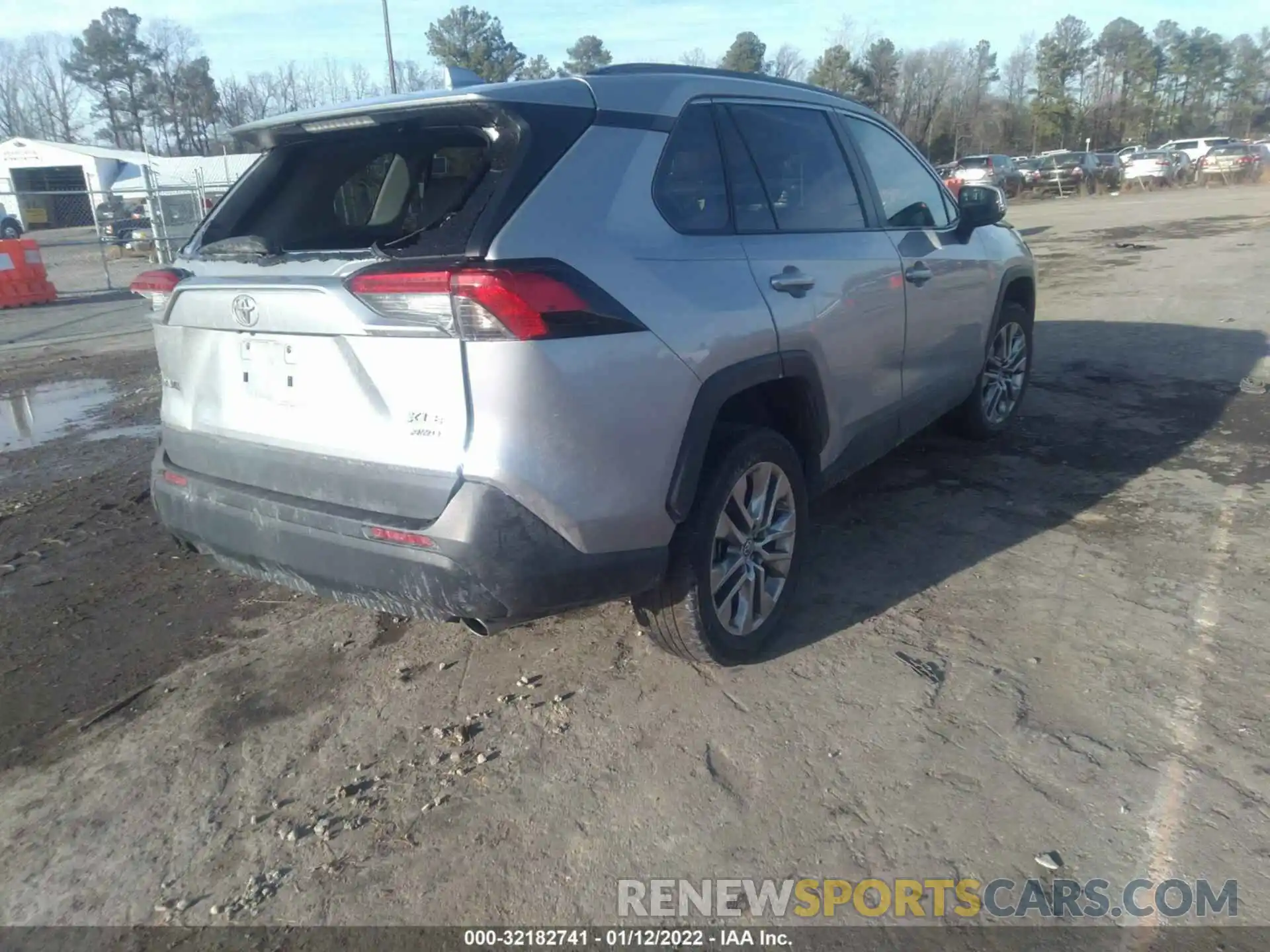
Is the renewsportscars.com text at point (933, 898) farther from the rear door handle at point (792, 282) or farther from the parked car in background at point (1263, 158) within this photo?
the parked car in background at point (1263, 158)

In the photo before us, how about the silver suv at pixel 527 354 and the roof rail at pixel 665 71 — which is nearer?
the silver suv at pixel 527 354

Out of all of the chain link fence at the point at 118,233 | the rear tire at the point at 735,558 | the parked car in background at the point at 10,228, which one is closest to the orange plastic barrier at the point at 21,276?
the chain link fence at the point at 118,233

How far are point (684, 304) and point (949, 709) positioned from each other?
160 centimetres

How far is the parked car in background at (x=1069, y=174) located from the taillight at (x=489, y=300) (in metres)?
40.0

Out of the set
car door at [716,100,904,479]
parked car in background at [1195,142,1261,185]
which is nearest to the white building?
parked car in background at [1195,142,1261,185]

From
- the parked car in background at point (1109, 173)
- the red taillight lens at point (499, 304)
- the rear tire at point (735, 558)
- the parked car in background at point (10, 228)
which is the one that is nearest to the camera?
the red taillight lens at point (499, 304)

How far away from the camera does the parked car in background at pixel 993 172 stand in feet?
110

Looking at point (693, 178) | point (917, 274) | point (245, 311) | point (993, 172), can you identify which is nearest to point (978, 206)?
point (917, 274)

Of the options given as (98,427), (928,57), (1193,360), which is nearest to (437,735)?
(98,427)

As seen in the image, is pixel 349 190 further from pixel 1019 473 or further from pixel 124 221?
pixel 124 221

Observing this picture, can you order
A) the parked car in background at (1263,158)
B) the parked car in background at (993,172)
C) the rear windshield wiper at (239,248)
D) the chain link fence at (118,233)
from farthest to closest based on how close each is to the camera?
the parked car in background at (1263,158), the parked car in background at (993,172), the chain link fence at (118,233), the rear windshield wiper at (239,248)

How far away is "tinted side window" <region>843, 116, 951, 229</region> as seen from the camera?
4410 mm

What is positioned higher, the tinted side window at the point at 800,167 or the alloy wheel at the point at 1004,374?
the tinted side window at the point at 800,167

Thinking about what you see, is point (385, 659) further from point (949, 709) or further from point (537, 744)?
point (949, 709)
